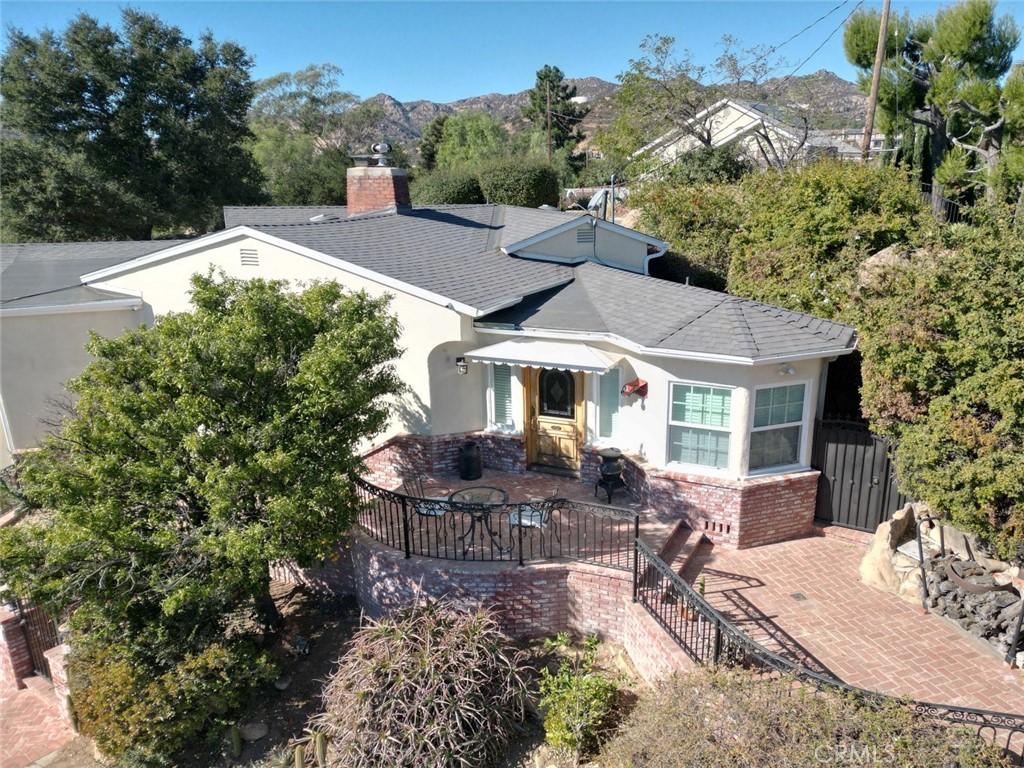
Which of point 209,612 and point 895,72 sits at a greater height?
point 895,72

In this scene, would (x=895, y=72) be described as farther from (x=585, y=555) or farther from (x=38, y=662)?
(x=38, y=662)

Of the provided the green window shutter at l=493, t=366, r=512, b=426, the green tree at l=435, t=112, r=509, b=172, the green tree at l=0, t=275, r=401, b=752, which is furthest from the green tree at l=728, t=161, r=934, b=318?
the green tree at l=435, t=112, r=509, b=172

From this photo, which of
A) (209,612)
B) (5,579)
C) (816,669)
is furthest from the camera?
(209,612)

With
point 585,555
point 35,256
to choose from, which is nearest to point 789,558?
point 585,555

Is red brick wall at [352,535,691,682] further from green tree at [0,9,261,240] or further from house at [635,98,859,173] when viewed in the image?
green tree at [0,9,261,240]

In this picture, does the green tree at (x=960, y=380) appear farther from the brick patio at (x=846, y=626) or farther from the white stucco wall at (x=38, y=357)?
the white stucco wall at (x=38, y=357)

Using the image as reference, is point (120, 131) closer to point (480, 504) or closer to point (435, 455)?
point (435, 455)

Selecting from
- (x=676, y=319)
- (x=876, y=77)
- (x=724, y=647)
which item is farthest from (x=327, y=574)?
(x=876, y=77)
